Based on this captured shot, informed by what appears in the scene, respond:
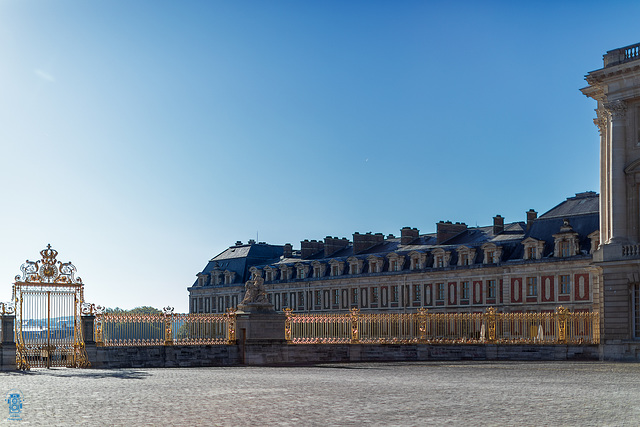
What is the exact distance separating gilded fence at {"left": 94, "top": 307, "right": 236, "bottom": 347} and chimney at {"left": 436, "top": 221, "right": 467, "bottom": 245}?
49.2 meters

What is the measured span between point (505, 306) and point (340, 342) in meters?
40.6

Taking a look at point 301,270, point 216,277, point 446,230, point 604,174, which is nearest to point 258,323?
point 604,174

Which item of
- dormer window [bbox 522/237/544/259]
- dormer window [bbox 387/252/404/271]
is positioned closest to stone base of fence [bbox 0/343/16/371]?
dormer window [bbox 522/237/544/259]

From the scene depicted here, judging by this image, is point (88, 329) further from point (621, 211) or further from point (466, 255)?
point (466, 255)

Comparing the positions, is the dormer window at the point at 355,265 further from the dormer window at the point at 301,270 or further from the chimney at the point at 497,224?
the chimney at the point at 497,224

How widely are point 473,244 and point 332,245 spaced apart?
21067mm

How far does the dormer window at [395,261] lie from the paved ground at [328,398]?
58.9m

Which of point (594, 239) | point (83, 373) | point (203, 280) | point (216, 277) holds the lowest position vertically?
point (83, 373)

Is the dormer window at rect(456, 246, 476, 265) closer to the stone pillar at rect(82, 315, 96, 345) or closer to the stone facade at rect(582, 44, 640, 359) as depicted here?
the stone facade at rect(582, 44, 640, 359)

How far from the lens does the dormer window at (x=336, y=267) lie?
92438 mm

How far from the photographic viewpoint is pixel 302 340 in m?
36.6

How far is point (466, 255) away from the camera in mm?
79750

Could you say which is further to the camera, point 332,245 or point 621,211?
point 332,245

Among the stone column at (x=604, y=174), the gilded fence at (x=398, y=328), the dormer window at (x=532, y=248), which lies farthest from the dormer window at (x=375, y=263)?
the stone column at (x=604, y=174)
